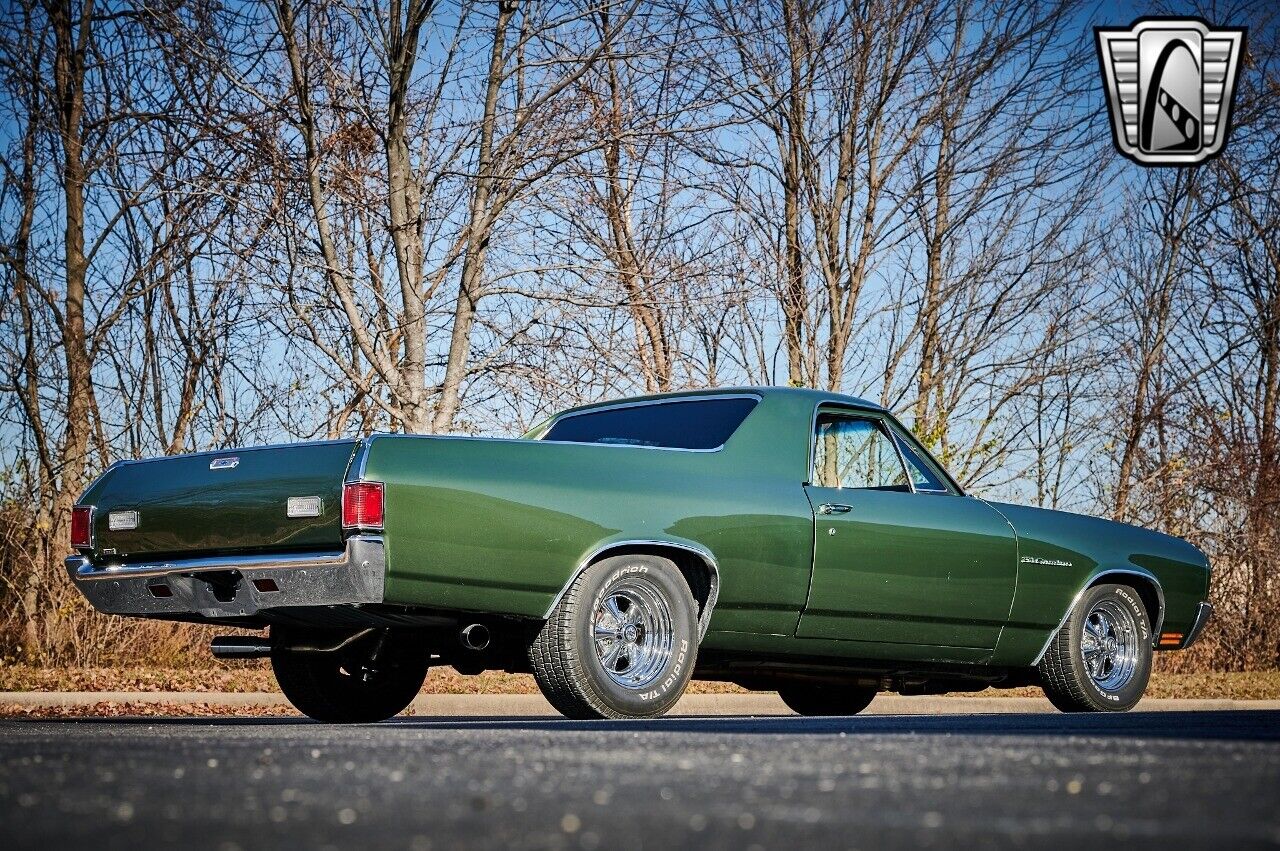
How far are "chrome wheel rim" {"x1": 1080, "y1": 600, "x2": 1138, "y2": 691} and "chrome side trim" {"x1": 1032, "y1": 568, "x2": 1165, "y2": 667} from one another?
0.68ft

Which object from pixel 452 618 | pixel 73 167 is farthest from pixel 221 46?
pixel 452 618

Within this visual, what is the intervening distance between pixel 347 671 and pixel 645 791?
18.3 ft

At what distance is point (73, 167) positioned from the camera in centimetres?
1644

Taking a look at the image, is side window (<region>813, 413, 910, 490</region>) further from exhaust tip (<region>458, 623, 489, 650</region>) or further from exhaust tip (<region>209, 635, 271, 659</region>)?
exhaust tip (<region>209, 635, 271, 659</region>)

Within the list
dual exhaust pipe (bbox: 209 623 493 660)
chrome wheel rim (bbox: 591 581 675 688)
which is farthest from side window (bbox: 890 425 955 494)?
dual exhaust pipe (bbox: 209 623 493 660)

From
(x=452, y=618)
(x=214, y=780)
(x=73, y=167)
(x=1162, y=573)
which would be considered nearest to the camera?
(x=214, y=780)

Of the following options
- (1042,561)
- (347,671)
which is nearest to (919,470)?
(1042,561)

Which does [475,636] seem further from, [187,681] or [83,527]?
[187,681]

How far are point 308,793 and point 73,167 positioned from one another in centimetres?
1366

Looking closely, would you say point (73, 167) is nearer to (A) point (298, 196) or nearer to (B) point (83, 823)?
(A) point (298, 196)

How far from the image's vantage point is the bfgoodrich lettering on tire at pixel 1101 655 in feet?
32.4

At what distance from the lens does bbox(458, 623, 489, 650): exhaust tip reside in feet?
24.7

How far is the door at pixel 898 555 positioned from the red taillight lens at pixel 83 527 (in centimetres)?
352

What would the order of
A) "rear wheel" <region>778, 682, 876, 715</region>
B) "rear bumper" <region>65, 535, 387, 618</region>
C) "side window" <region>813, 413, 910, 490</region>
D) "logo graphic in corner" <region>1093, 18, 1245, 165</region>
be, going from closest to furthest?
"rear bumper" <region>65, 535, 387, 618</region>
"side window" <region>813, 413, 910, 490</region>
"rear wheel" <region>778, 682, 876, 715</region>
"logo graphic in corner" <region>1093, 18, 1245, 165</region>
